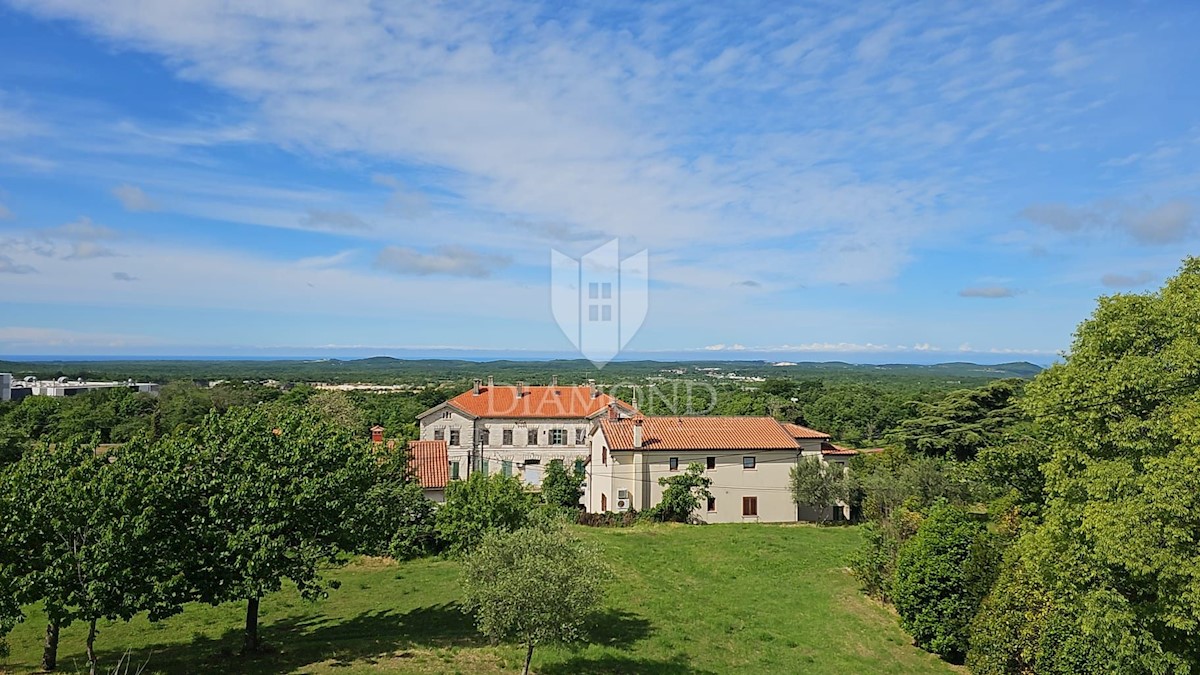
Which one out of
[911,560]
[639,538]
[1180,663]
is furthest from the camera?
[639,538]

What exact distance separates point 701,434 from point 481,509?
68.0 ft

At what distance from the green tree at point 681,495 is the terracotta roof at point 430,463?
11.0 m

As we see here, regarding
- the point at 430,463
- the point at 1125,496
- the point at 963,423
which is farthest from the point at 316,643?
the point at 963,423

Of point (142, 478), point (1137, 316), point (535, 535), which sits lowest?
point (535, 535)

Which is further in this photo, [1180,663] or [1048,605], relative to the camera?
[1048,605]

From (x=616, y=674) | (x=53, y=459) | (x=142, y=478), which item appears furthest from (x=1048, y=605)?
(x=53, y=459)

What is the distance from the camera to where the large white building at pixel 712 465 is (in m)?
37.6

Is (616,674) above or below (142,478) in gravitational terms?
below

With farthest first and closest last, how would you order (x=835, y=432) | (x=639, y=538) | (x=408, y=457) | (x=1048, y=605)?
(x=835, y=432)
(x=639, y=538)
(x=408, y=457)
(x=1048, y=605)

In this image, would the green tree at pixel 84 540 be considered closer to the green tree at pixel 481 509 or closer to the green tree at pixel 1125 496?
the green tree at pixel 481 509

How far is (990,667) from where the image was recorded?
57.3 feet

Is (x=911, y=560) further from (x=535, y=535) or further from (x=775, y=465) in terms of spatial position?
(x=775, y=465)

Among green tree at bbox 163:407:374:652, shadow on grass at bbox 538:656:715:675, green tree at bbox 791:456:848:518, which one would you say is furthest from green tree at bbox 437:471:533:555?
green tree at bbox 791:456:848:518

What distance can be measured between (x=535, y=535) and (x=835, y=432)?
238ft
